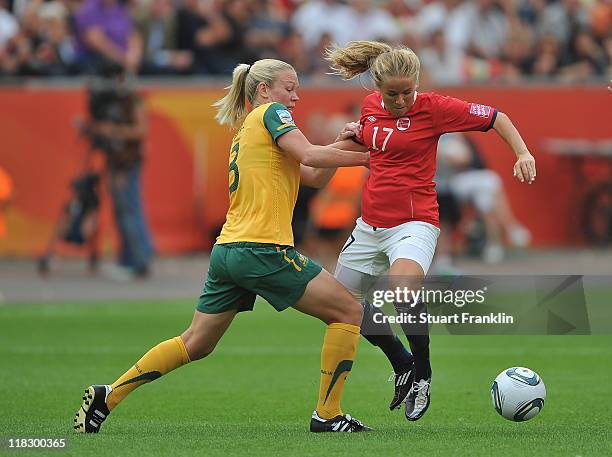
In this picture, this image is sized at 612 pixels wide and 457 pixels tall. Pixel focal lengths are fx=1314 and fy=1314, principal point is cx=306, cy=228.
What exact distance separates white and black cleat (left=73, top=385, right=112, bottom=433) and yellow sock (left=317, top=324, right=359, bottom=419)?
1290mm

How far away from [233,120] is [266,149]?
14.0 inches

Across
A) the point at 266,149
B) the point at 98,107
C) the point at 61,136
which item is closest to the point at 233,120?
the point at 266,149

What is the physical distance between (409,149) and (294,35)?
1226 centimetres

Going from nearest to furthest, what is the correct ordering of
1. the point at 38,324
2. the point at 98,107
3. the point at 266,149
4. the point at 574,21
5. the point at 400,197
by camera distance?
the point at 266,149
the point at 400,197
the point at 38,324
the point at 98,107
the point at 574,21

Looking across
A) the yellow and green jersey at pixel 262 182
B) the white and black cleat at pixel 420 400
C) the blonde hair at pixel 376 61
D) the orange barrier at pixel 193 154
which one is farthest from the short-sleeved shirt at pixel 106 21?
the white and black cleat at pixel 420 400

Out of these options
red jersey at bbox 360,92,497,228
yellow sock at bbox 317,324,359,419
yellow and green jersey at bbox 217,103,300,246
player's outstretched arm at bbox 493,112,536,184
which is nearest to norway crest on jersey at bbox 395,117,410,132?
red jersey at bbox 360,92,497,228

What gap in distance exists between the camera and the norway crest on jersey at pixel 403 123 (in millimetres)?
8211

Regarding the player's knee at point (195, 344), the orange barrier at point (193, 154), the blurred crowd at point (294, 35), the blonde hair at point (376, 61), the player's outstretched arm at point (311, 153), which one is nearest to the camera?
the player's outstretched arm at point (311, 153)

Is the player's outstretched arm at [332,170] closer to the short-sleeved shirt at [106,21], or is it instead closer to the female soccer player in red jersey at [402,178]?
the female soccer player in red jersey at [402,178]

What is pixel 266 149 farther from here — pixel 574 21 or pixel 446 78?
pixel 574 21

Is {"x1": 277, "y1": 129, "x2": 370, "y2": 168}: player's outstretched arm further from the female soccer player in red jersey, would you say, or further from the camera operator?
the camera operator

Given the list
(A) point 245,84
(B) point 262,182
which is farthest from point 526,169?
(A) point 245,84

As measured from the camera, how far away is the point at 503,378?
26.6 ft

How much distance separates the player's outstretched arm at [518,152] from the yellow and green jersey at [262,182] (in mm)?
1304
